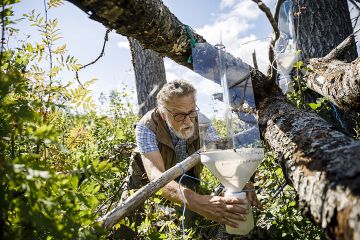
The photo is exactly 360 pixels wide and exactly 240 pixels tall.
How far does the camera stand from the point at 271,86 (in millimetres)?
2729

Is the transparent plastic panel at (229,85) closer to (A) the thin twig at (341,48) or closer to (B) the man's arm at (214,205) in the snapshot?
(B) the man's arm at (214,205)

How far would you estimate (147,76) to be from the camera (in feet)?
16.3

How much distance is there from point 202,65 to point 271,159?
3.59 feet

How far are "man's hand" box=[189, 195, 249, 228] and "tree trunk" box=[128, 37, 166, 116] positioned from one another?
3075 millimetres

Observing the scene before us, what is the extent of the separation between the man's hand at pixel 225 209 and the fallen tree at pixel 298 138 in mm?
444

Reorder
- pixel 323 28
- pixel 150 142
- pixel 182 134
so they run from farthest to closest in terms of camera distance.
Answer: pixel 323 28 → pixel 182 134 → pixel 150 142

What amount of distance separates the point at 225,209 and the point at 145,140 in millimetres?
1218

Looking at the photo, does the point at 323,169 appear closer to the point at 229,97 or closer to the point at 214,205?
the point at 214,205

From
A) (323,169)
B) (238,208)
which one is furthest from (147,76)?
(323,169)

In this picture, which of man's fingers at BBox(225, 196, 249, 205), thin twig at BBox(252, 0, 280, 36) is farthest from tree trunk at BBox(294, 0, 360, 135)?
man's fingers at BBox(225, 196, 249, 205)

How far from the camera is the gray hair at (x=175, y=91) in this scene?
9.78ft

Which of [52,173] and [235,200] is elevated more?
[52,173]

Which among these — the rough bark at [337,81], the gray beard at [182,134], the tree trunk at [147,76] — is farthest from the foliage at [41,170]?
the tree trunk at [147,76]

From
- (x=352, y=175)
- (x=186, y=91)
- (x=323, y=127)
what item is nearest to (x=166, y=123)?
(x=186, y=91)
